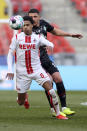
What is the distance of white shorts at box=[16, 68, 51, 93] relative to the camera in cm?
784

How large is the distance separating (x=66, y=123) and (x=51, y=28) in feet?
7.27

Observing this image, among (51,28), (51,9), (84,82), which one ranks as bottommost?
(84,82)

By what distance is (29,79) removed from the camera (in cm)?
796

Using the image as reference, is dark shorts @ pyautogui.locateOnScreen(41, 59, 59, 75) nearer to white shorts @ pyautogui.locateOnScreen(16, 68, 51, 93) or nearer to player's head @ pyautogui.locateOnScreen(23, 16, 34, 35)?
white shorts @ pyautogui.locateOnScreen(16, 68, 51, 93)

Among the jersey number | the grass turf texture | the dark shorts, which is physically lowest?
the grass turf texture

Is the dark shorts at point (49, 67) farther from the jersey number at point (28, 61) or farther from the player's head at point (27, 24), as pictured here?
the player's head at point (27, 24)

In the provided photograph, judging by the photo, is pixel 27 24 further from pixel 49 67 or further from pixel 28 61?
pixel 49 67

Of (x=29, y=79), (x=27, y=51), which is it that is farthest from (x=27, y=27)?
(x=29, y=79)

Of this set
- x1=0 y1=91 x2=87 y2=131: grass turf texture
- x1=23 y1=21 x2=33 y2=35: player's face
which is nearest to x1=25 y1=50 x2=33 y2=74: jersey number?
x1=23 y1=21 x2=33 y2=35: player's face

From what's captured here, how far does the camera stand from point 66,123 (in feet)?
23.8

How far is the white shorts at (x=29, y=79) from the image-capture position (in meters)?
7.84

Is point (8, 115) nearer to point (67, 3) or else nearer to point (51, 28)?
point (51, 28)

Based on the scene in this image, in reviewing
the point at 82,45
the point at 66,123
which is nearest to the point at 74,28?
the point at 82,45

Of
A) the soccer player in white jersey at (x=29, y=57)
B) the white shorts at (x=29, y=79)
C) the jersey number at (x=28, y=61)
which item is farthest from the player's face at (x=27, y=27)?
the white shorts at (x=29, y=79)
